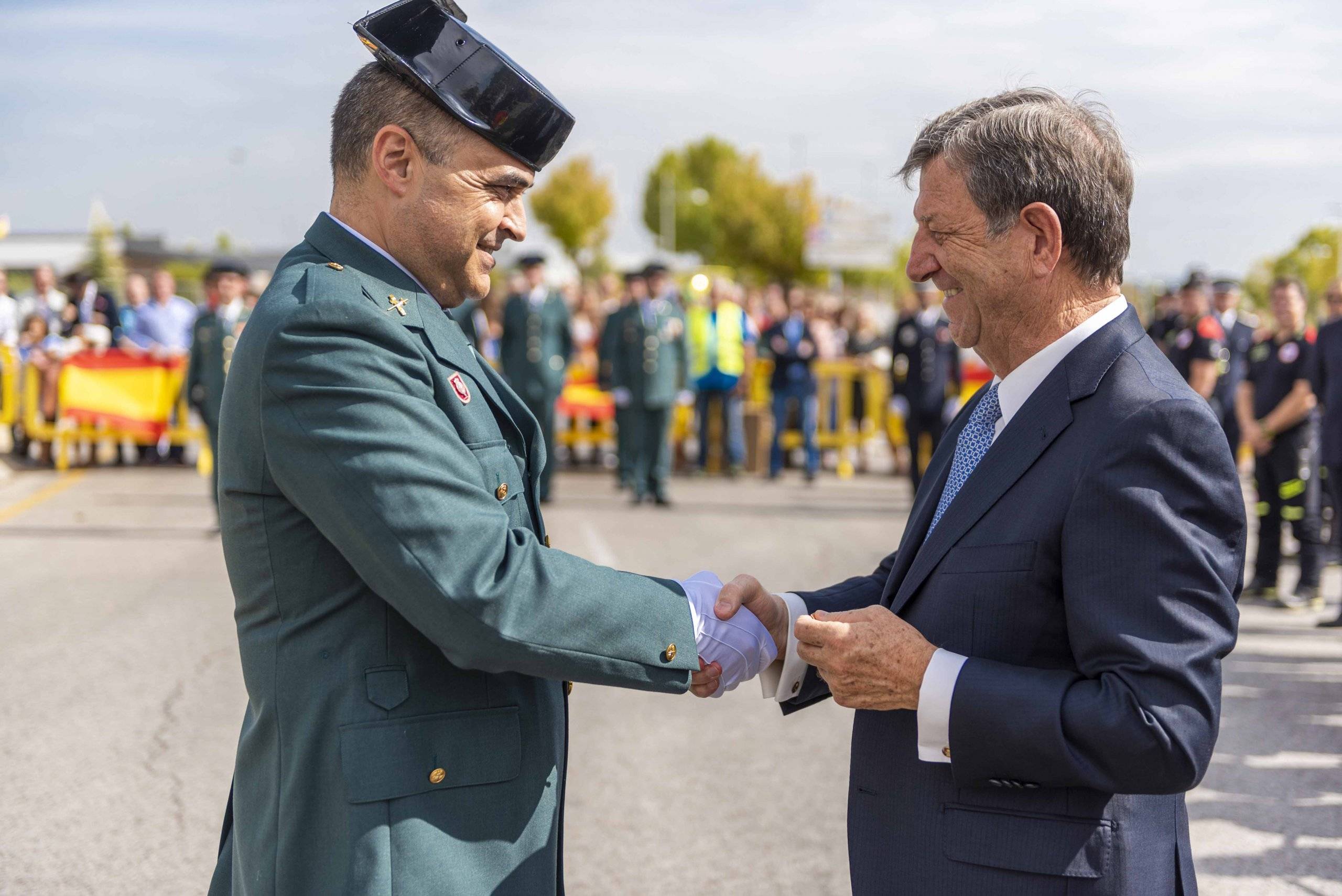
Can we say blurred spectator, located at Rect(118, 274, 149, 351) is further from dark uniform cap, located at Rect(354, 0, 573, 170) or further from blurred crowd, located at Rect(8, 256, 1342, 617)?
dark uniform cap, located at Rect(354, 0, 573, 170)

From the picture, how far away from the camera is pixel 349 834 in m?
1.81

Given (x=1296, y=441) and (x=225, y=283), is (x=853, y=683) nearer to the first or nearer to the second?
(x=1296, y=441)

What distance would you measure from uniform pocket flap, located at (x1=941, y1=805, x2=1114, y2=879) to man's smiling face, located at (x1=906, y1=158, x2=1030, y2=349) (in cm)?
78

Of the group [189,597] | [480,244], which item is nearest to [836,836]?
[480,244]

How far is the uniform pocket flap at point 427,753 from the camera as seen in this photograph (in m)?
1.81

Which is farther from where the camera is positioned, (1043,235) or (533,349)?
(533,349)

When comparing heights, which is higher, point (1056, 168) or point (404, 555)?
Answer: point (1056, 168)

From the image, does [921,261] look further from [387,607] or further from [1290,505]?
[1290,505]

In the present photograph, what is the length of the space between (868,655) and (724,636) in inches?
12.3

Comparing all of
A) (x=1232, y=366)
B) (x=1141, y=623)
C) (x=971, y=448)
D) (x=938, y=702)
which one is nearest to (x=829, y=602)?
(x=971, y=448)

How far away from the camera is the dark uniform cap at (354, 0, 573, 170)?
1.88m

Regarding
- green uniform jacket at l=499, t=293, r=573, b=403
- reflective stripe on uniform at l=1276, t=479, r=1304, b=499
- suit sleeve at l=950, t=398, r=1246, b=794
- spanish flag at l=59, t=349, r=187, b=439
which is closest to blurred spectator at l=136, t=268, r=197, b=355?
spanish flag at l=59, t=349, r=187, b=439

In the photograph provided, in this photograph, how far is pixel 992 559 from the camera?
1841 mm

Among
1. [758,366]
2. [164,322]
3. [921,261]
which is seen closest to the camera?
[921,261]
